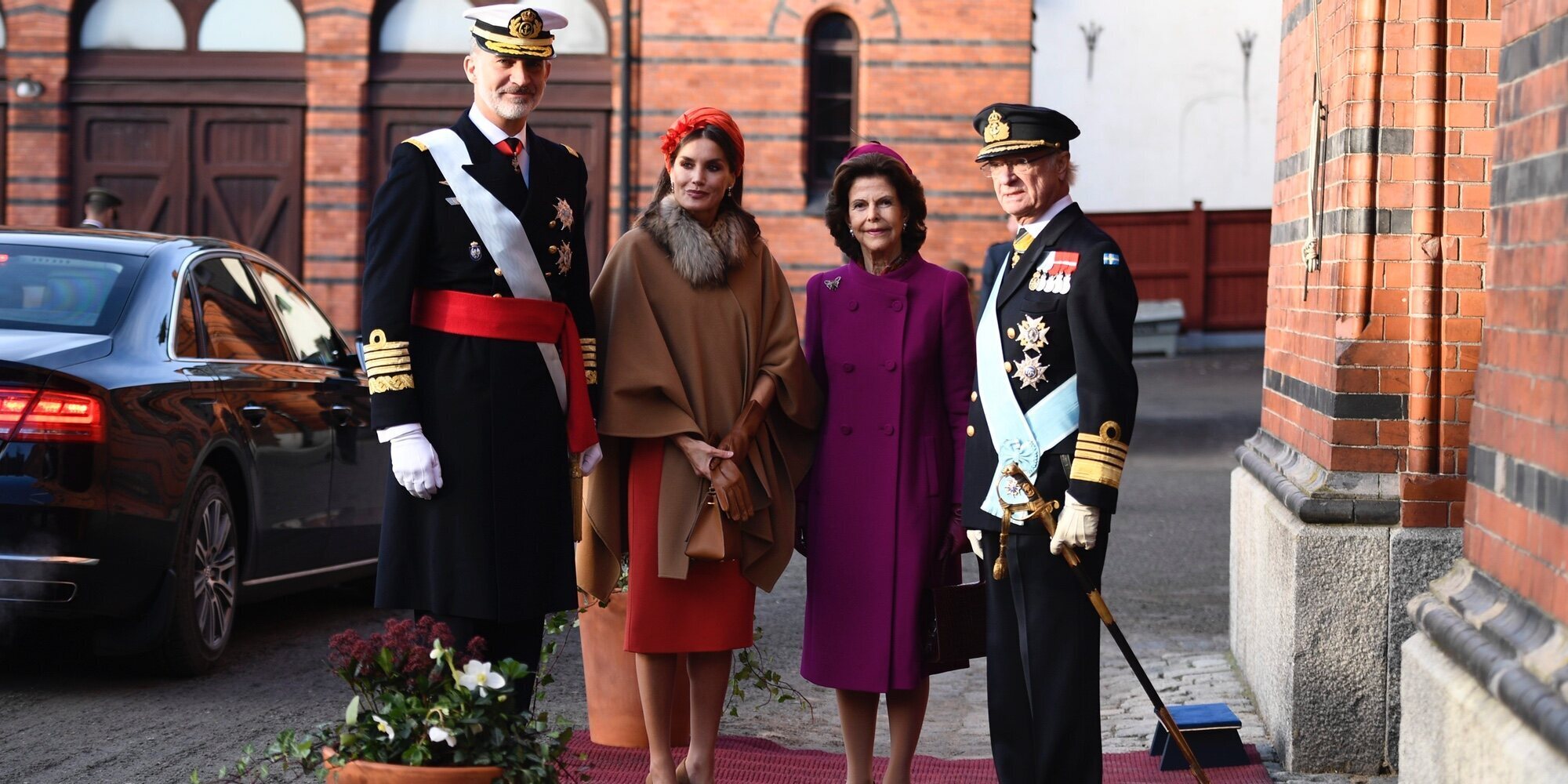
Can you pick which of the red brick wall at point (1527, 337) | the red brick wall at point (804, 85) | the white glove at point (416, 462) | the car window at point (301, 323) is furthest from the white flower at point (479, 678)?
the red brick wall at point (804, 85)

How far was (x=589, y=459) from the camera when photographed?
14.8ft

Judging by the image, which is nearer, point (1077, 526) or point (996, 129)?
point (1077, 526)

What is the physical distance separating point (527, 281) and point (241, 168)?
644 inches

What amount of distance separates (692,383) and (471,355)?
0.69 m

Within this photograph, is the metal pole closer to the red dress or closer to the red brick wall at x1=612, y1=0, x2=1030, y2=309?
the red brick wall at x1=612, y1=0, x2=1030, y2=309

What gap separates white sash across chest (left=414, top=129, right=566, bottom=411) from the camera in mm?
4215

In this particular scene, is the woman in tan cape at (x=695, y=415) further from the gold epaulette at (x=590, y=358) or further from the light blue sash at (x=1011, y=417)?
the light blue sash at (x=1011, y=417)

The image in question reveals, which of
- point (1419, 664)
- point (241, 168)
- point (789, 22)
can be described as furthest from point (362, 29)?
point (1419, 664)

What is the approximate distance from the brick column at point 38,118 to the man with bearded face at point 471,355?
16.6m

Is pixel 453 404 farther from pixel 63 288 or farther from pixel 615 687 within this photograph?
pixel 63 288

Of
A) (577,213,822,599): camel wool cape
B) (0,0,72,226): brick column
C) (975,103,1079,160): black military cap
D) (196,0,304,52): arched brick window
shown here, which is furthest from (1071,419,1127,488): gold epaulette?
(0,0,72,226): brick column

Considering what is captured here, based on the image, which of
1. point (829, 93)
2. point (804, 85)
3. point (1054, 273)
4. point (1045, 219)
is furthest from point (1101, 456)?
point (829, 93)

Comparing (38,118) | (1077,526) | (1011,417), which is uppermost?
(38,118)

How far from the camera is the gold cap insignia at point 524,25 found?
423 cm
